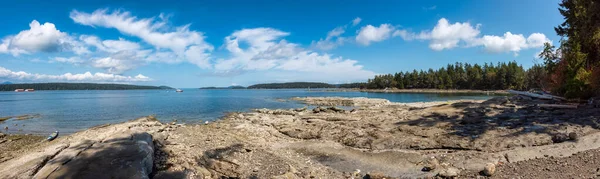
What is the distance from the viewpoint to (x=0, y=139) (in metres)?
24.9

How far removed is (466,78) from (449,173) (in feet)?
513

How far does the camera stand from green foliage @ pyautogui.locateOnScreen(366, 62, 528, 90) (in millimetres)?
128750

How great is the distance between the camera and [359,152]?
53.5 ft

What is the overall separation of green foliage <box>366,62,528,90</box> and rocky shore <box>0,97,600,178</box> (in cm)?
12859

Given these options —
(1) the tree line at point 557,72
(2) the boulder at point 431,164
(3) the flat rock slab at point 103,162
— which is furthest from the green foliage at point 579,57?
(3) the flat rock slab at point 103,162

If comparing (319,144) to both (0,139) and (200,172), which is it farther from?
(0,139)

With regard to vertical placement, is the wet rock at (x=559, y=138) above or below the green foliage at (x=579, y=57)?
below

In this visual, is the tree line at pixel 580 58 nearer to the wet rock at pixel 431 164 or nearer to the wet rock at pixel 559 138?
the wet rock at pixel 559 138

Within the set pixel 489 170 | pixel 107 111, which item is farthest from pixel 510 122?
pixel 107 111

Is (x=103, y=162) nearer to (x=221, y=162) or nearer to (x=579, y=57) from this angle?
(x=221, y=162)

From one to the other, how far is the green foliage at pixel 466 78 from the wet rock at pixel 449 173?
464 ft

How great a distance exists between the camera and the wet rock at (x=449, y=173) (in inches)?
451

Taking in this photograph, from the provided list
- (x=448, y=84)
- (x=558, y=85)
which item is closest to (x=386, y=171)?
(x=558, y=85)

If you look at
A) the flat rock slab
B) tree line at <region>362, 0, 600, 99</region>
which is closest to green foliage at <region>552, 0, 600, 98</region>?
tree line at <region>362, 0, 600, 99</region>
